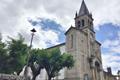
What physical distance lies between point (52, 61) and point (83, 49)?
1511cm

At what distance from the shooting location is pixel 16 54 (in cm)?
2689

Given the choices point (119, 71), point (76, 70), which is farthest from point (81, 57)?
point (119, 71)

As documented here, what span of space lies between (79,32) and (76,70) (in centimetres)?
1136

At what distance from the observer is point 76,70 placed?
3738cm

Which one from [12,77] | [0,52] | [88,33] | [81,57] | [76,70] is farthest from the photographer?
[88,33]

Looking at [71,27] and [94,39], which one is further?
[94,39]

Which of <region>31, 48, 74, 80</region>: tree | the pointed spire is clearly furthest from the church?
<region>31, 48, 74, 80</region>: tree

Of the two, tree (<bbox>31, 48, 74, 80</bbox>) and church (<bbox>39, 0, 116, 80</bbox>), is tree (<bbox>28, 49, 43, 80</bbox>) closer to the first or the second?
tree (<bbox>31, 48, 74, 80</bbox>)

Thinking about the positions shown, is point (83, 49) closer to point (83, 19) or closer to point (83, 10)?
point (83, 19)

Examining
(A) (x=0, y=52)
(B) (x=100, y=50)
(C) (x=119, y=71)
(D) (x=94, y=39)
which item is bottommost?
(C) (x=119, y=71)

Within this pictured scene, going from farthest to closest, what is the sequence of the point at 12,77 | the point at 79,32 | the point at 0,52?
the point at 79,32
the point at 0,52
the point at 12,77

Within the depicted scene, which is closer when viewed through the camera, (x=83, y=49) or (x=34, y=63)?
(x=34, y=63)

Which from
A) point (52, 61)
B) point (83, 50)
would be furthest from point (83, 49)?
point (52, 61)

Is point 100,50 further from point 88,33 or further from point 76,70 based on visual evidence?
point 76,70
